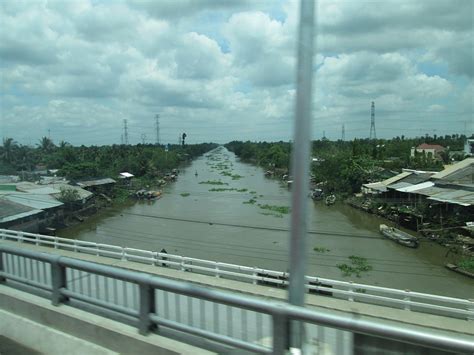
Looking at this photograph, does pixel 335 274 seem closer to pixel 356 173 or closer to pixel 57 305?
pixel 57 305

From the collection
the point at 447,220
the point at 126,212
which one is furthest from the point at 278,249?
the point at 126,212

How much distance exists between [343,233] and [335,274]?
1103 centimetres

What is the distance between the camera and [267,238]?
29.7 m

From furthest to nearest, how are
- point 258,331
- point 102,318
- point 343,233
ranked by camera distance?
1. point 343,233
2. point 102,318
3. point 258,331

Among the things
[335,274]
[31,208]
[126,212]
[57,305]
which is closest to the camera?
[57,305]

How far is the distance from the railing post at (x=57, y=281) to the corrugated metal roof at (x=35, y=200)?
28.0 meters

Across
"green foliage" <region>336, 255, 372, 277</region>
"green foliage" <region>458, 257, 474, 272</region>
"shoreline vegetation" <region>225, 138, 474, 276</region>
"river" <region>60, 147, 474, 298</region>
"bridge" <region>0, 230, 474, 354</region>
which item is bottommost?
"river" <region>60, 147, 474, 298</region>

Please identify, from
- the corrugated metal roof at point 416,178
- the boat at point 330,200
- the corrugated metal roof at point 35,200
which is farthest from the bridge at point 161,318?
the boat at point 330,200

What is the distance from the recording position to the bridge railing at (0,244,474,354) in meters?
2.67

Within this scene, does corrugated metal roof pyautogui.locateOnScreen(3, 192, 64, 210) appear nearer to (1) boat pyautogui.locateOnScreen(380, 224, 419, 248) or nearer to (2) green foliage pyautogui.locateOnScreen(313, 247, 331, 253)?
(2) green foliage pyautogui.locateOnScreen(313, 247, 331, 253)

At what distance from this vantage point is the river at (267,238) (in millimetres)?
21623

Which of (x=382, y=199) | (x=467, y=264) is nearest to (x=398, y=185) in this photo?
(x=382, y=199)

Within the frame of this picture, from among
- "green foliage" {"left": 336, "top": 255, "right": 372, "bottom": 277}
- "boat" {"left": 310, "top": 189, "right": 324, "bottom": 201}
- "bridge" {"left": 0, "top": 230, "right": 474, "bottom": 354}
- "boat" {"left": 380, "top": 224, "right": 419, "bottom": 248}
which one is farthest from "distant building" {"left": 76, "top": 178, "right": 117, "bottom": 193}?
"bridge" {"left": 0, "top": 230, "right": 474, "bottom": 354}

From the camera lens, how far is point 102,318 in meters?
4.22
